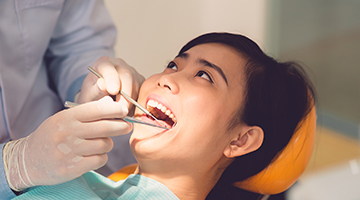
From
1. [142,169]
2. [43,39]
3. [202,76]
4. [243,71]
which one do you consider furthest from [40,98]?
[243,71]

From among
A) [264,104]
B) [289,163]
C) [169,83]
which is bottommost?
[289,163]

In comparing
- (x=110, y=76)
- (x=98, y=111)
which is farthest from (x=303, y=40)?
(x=98, y=111)

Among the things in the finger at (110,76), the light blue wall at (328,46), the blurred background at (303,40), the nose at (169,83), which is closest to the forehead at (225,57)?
the nose at (169,83)

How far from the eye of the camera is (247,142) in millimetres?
1211

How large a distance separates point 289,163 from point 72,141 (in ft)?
2.41

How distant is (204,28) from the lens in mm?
2564

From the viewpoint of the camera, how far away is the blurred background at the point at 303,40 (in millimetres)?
2312

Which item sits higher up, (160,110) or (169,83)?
(169,83)

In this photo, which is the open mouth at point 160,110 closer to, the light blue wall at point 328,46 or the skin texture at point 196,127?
the skin texture at point 196,127

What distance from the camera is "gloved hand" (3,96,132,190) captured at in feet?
3.20

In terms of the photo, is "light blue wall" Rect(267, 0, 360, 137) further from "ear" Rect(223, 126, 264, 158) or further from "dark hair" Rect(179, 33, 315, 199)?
"ear" Rect(223, 126, 264, 158)

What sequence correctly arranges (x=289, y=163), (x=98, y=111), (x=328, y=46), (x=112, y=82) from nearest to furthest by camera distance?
1. (x=98, y=111)
2. (x=112, y=82)
3. (x=289, y=163)
4. (x=328, y=46)

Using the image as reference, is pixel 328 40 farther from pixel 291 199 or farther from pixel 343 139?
pixel 291 199

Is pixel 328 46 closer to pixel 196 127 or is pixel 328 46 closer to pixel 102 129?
pixel 196 127
